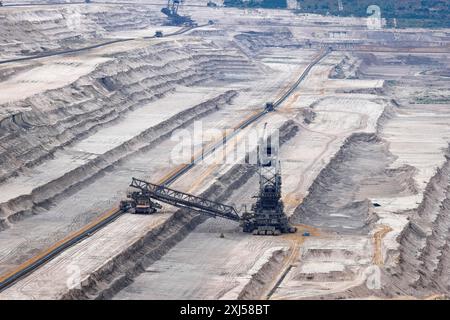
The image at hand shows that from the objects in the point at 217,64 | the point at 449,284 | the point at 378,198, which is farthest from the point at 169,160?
the point at 217,64

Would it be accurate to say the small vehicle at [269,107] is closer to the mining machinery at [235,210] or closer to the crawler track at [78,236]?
the crawler track at [78,236]

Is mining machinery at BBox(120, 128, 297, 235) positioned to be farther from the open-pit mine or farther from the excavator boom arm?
the open-pit mine

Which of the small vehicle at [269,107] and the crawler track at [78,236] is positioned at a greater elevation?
the crawler track at [78,236]

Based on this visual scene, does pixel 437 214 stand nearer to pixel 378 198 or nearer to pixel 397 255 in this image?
pixel 378 198

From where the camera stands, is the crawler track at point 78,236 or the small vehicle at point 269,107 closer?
the crawler track at point 78,236

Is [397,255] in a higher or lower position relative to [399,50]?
higher

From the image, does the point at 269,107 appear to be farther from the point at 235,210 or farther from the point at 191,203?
the point at 191,203

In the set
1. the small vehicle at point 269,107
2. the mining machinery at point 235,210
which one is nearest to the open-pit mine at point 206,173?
the mining machinery at point 235,210
